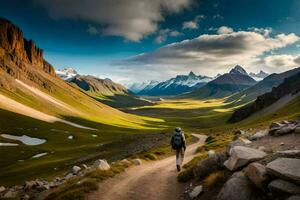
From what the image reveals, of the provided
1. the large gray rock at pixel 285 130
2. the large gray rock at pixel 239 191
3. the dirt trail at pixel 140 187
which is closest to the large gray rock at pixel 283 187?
the large gray rock at pixel 239 191

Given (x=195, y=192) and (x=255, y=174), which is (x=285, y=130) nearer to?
(x=195, y=192)

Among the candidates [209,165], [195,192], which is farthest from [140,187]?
[209,165]

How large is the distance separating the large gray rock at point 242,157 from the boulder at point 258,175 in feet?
7.09

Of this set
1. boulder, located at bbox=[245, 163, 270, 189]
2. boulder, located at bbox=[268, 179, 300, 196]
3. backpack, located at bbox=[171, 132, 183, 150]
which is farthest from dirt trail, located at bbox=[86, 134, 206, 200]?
boulder, located at bbox=[268, 179, 300, 196]

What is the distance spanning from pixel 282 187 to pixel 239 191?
97.1 inches

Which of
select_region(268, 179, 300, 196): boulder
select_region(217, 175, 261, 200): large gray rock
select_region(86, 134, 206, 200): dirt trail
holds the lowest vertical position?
select_region(86, 134, 206, 200): dirt trail

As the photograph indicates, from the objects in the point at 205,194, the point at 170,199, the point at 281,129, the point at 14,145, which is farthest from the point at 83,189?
the point at 14,145

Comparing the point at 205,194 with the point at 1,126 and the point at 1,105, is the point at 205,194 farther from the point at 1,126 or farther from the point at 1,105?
the point at 1,105

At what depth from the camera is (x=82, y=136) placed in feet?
516

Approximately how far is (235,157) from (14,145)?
118 meters

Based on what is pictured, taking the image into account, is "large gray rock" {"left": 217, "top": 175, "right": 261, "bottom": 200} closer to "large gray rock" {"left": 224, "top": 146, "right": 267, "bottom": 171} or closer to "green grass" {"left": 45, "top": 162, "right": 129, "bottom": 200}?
"large gray rock" {"left": 224, "top": 146, "right": 267, "bottom": 171}

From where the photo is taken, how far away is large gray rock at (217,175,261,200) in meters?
15.9

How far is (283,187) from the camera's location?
566 inches

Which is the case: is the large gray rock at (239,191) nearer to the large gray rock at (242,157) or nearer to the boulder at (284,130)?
the large gray rock at (242,157)
